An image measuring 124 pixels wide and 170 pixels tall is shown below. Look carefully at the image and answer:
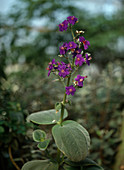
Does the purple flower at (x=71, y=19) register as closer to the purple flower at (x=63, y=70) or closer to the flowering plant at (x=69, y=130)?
the flowering plant at (x=69, y=130)

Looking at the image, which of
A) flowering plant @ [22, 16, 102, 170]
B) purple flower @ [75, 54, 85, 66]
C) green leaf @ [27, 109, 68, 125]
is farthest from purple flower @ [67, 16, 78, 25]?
green leaf @ [27, 109, 68, 125]

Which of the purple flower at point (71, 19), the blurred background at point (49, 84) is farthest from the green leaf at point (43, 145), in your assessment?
the purple flower at point (71, 19)

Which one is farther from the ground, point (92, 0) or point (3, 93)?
point (92, 0)

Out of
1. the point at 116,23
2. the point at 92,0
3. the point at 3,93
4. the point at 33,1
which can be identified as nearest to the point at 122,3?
the point at 92,0

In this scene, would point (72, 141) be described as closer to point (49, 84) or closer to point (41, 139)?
point (41, 139)

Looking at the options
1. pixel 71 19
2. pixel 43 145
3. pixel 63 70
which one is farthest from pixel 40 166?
pixel 71 19

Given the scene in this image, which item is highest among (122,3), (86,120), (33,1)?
(122,3)

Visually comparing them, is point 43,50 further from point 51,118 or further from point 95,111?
point 51,118
